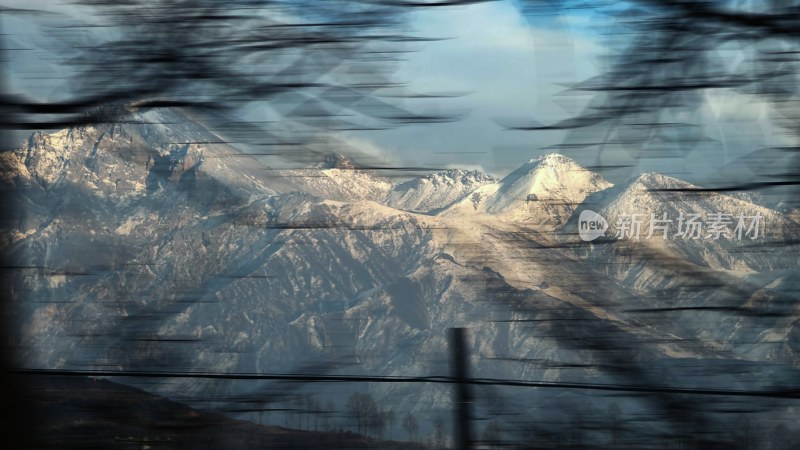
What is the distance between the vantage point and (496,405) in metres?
1.83

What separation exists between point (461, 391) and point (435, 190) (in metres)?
0.43

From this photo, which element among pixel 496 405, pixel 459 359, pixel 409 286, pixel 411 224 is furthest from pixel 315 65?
pixel 496 405

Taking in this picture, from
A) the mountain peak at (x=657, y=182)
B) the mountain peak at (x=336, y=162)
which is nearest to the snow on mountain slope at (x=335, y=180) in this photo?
the mountain peak at (x=336, y=162)

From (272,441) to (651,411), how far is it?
2.71 feet

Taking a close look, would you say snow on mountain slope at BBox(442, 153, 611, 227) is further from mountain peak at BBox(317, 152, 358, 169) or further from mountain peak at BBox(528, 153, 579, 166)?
mountain peak at BBox(317, 152, 358, 169)

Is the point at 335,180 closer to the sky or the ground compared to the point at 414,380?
closer to the sky

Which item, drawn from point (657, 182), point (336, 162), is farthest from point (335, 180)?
point (657, 182)

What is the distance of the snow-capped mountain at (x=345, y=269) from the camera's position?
5.63 feet

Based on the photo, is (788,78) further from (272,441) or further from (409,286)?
(272,441)

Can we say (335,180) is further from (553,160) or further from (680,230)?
(680,230)

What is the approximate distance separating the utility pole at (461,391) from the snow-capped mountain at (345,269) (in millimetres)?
24

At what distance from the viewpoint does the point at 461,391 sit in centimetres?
184

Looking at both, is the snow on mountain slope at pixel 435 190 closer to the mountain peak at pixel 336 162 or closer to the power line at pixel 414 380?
the mountain peak at pixel 336 162

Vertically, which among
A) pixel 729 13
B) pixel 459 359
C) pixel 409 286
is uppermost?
pixel 729 13
